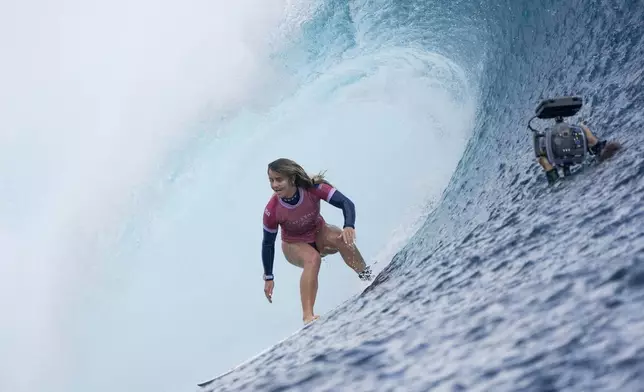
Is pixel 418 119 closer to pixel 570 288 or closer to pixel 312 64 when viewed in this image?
pixel 312 64

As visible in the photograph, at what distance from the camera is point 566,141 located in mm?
3256

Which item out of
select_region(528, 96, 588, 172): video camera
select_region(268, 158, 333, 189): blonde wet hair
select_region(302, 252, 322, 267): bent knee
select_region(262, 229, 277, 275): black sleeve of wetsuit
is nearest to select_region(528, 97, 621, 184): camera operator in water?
select_region(528, 96, 588, 172): video camera

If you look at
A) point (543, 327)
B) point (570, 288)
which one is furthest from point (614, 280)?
point (543, 327)

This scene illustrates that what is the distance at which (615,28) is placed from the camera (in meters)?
4.57

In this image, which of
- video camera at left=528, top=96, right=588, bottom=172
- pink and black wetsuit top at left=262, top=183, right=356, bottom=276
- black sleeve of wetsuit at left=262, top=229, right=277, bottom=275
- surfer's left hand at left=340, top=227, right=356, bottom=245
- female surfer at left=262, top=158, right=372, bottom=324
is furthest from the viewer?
black sleeve of wetsuit at left=262, top=229, right=277, bottom=275

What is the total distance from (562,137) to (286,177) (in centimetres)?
177

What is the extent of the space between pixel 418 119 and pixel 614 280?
10478 millimetres

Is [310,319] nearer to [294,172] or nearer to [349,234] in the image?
[349,234]

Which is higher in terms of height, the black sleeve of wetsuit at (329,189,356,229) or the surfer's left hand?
the black sleeve of wetsuit at (329,189,356,229)

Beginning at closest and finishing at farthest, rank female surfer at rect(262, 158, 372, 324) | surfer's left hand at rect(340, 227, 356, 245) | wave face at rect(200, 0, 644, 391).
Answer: wave face at rect(200, 0, 644, 391) < surfer's left hand at rect(340, 227, 356, 245) < female surfer at rect(262, 158, 372, 324)

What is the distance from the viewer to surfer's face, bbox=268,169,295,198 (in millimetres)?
3994

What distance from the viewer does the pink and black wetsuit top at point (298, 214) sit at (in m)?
4.18

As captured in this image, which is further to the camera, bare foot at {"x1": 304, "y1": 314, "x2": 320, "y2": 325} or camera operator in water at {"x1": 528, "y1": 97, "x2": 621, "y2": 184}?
bare foot at {"x1": 304, "y1": 314, "x2": 320, "y2": 325}

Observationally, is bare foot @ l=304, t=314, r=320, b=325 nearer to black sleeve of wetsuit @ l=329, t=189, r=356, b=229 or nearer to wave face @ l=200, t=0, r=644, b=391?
wave face @ l=200, t=0, r=644, b=391
